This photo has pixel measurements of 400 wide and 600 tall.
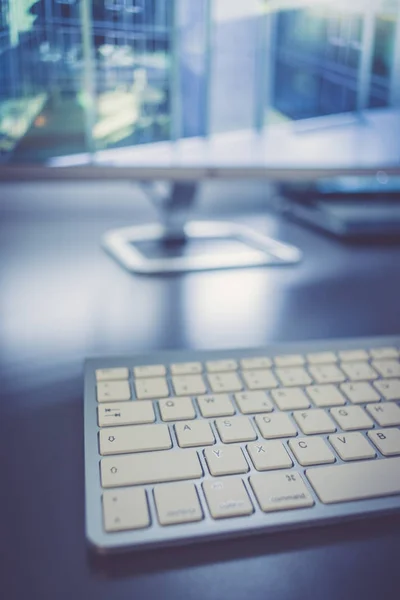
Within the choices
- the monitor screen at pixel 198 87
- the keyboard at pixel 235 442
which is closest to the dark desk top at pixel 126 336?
the keyboard at pixel 235 442

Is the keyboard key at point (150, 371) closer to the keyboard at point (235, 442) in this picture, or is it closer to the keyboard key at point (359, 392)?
the keyboard at point (235, 442)

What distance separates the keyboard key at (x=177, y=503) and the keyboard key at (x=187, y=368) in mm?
115

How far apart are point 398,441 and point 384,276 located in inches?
13.5

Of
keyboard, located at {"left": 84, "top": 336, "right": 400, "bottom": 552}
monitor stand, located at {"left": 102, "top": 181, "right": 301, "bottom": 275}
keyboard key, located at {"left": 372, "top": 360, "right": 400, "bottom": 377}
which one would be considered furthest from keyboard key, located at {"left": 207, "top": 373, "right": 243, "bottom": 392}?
monitor stand, located at {"left": 102, "top": 181, "right": 301, "bottom": 275}

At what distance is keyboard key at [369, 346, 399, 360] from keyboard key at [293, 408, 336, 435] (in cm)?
10

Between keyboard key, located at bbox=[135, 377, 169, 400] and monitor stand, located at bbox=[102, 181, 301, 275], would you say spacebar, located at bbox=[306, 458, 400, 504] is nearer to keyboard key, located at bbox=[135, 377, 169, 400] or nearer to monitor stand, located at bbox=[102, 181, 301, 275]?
keyboard key, located at bbox=[135, 377, 169, 400]

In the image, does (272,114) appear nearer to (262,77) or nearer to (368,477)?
(262,77)

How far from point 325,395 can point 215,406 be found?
73mm

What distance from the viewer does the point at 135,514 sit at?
27cm

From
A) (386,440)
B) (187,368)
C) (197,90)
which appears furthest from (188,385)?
(197,90)

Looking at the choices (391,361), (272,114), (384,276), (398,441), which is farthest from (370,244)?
(398,441)

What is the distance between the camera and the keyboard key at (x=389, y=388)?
381 mm

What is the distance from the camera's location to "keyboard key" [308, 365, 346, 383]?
15.7 inches

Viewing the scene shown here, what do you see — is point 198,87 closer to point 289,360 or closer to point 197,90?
point 197,90
